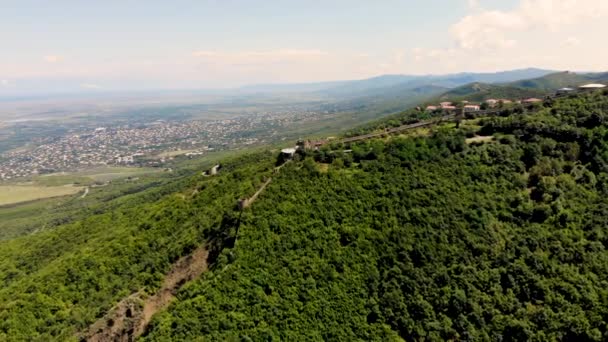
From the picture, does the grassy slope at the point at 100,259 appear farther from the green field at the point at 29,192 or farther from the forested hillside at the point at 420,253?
the green field at the point at 29,192

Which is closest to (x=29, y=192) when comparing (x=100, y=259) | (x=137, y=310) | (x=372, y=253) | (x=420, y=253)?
(x=100, y=259)

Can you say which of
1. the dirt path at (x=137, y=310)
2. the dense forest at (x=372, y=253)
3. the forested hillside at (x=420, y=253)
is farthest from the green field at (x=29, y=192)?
the forested hillside at (x=420, y=253)

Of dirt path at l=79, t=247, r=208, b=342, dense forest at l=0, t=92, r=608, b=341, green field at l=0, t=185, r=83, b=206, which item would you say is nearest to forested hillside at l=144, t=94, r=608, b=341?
dense forest at l=0, t=92, r=608, b=341

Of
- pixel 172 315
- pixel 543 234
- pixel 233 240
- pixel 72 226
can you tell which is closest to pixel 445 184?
pixel 543 234

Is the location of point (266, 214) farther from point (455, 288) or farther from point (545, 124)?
point (545, 124)

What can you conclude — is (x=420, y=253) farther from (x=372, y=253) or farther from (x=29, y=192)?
(x=29, y=192)

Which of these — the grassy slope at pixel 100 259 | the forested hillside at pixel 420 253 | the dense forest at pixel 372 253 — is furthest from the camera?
the grassy slope at pixel 100 259
